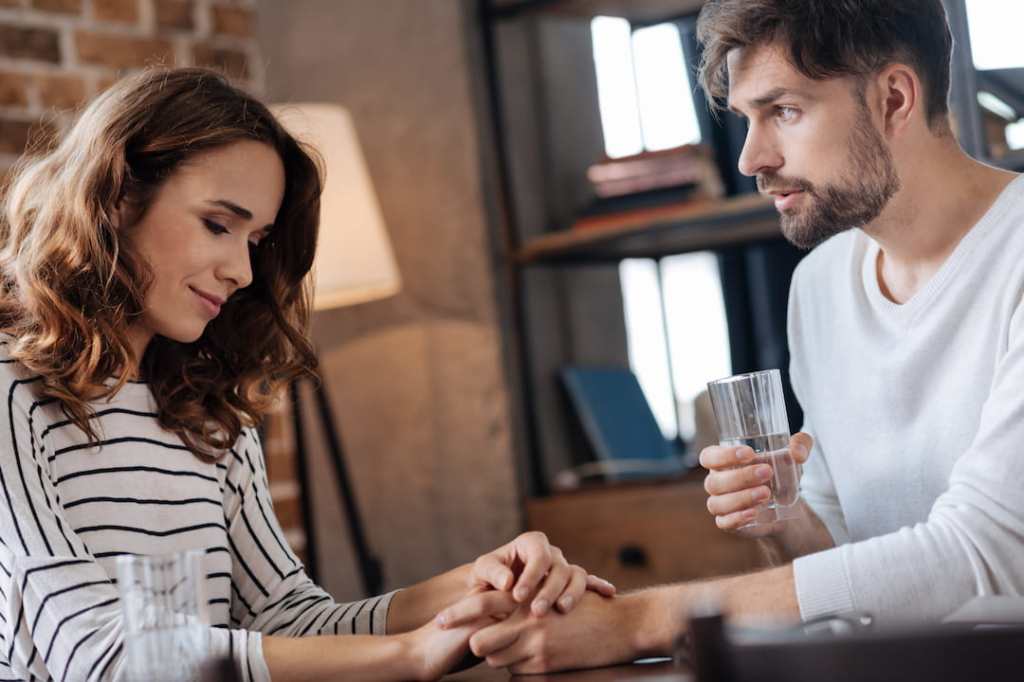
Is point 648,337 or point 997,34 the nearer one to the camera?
point 997,34

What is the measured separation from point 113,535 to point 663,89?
6.72 ft

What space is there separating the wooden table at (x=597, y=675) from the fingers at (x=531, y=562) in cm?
9

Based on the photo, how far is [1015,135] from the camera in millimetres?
2516

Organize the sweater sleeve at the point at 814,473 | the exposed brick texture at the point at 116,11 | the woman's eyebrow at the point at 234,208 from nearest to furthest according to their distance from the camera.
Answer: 1. the woman's eyebrow at the point at 234,208
2. the sweater sleeve at the point at 814,473
3. the exposed brick texture at the point at 116,11

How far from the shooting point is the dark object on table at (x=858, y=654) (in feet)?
2.08

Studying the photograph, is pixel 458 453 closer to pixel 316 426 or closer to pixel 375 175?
pixel 316 426

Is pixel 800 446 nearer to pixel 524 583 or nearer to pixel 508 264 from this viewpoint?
pixel 524 583

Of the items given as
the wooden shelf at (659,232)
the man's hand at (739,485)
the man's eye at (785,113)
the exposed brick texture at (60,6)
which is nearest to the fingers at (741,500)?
the man's hand at (739,485)

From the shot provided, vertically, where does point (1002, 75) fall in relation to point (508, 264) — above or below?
above

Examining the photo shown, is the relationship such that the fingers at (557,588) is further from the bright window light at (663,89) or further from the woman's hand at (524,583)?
the bright window light at (663,89)

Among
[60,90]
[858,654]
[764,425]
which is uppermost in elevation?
[60,90]

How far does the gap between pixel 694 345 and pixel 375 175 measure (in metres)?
0.94

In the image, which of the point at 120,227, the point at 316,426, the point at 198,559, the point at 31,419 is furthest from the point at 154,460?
the point at 316,426

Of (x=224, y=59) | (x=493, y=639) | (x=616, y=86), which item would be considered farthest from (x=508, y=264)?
(x=493, y=639)
